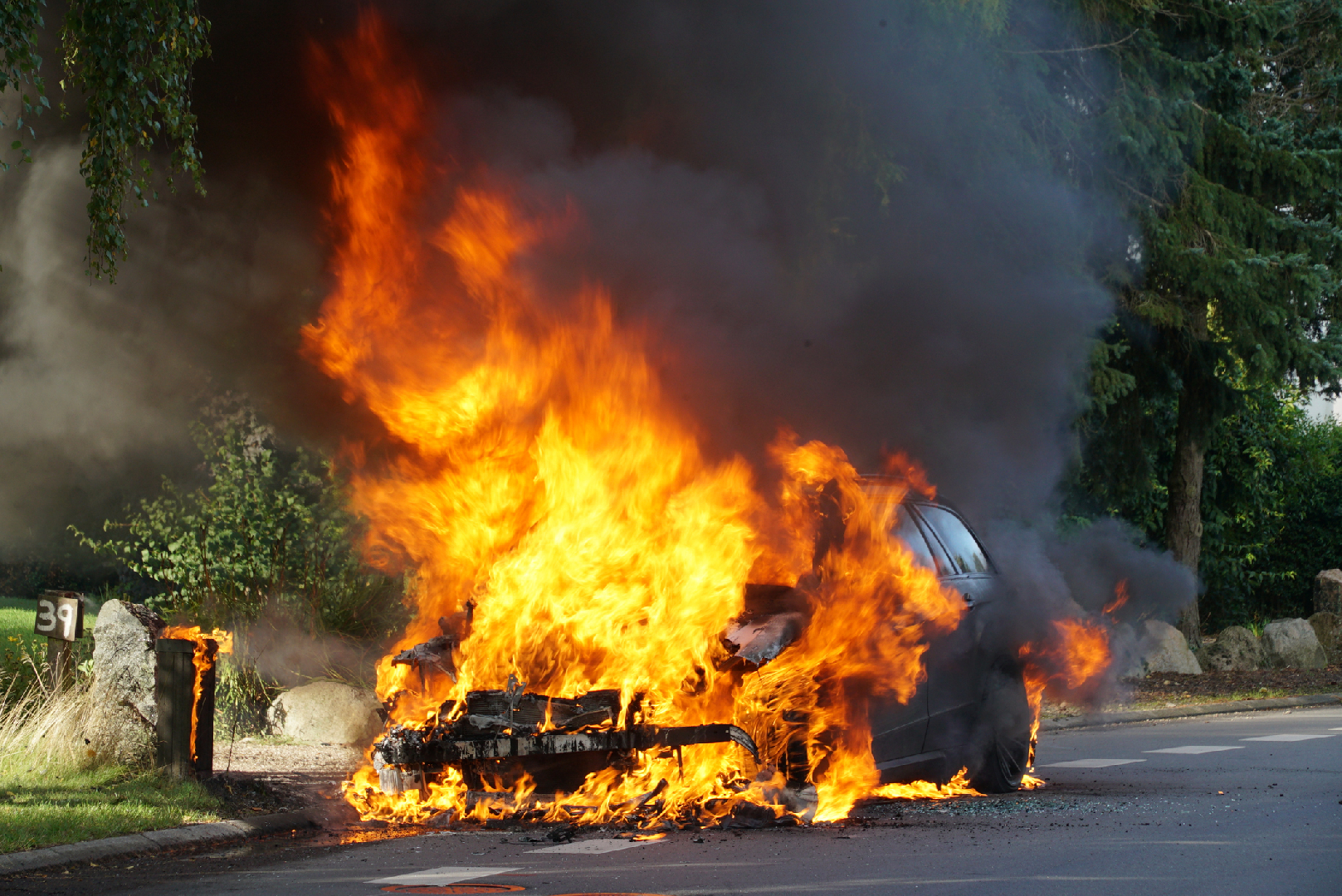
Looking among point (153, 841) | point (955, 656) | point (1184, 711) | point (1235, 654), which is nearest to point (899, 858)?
point (955, 656)

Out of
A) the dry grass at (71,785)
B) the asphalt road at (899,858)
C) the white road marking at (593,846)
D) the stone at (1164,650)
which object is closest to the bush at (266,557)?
the dry grass at (71,785)

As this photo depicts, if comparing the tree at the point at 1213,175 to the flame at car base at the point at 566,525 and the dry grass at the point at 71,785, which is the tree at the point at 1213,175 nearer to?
the flame at car base at the point at 566,525

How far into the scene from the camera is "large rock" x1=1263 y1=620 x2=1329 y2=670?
18859 mm

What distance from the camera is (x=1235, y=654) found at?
18.9 m

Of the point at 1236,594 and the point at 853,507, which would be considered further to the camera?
the point at 1236,594

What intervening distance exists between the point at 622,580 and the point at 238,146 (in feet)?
10.6

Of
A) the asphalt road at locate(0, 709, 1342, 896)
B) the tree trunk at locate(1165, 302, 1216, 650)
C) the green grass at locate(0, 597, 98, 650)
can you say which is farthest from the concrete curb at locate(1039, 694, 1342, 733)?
the green grass at locate(0, 597, 98, 650)

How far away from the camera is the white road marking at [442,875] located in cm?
559

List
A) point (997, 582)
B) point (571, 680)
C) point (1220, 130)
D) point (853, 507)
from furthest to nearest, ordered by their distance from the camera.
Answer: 1. point (1220, 130)
2. point (997, 582)
3. point (853, 507)
4. point (571, 680)

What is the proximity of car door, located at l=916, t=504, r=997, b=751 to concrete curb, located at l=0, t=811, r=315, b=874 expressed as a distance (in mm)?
3450

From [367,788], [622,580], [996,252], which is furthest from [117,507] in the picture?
[996,252]

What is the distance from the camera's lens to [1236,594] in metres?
24.2

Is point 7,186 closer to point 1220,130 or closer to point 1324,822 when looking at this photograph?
point 1324,822

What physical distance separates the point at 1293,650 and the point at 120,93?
55.9ft
